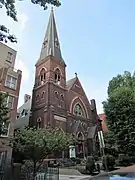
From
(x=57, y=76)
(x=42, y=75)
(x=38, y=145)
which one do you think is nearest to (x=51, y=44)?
(x=42, y=75)

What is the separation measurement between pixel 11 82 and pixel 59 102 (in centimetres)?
1044

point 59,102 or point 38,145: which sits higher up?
point 59,102

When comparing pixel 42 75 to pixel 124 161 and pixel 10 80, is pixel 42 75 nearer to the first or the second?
pixel 10 80

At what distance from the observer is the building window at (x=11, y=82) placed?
25494mm

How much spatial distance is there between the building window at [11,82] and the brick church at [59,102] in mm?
7307

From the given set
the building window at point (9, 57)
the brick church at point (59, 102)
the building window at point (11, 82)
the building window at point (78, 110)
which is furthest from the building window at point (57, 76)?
the building window at point (11, 82)

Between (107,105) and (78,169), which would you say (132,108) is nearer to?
(107,105)

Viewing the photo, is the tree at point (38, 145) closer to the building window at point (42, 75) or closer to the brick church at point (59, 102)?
the brick church at point (59, 102)

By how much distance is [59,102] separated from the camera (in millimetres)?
33625

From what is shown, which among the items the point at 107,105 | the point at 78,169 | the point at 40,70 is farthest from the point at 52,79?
the point at 78,169

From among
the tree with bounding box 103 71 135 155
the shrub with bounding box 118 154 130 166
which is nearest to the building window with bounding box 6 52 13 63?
the tree with bounding box 103 71 135 155

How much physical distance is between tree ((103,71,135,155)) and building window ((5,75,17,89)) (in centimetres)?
1424

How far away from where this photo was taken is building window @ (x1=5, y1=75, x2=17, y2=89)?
2549 cm

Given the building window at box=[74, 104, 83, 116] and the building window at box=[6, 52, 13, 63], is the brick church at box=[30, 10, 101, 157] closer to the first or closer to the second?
the building window at box=[74, 104, 83, 116]
